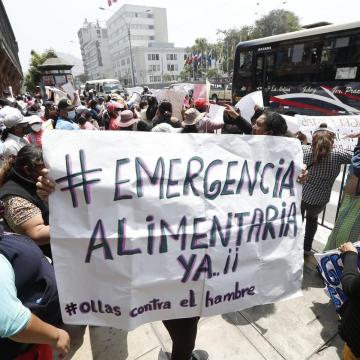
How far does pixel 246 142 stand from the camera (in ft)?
5.31

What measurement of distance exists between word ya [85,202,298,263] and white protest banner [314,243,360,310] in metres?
0.55

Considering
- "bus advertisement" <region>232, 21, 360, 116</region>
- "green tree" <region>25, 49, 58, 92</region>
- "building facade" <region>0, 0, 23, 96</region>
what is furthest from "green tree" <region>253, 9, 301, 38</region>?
"bus advertisement" <region>232, 21, 360, 116</region>

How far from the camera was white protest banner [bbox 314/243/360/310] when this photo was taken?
2.03 meters

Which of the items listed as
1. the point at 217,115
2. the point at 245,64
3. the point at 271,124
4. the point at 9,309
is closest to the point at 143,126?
the point at 217,115

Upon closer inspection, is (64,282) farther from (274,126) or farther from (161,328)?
(274,126)

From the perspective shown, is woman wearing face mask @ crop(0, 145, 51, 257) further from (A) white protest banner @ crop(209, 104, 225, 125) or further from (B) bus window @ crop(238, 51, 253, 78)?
(B) bus window @ crop(238, 51, 253, 78)

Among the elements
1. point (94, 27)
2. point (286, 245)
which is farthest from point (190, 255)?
point (94, 27)

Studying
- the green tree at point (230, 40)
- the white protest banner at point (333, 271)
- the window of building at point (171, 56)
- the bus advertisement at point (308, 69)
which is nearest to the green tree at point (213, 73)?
the green tree at point (230, 40)

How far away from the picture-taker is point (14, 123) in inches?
148

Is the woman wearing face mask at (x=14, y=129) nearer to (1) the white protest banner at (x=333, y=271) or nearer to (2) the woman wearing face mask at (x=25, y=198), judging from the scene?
(2) the woman wearing face mask at (x=25, y=198)

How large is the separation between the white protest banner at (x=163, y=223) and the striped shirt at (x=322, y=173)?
4.55ft

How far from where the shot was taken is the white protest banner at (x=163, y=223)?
138cm

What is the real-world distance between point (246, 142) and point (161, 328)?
70.1 inches

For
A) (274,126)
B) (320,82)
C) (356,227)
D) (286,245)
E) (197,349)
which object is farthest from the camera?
(320,82)
